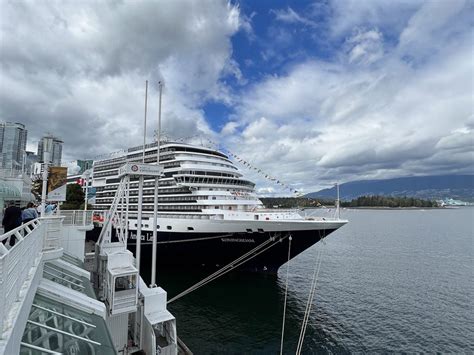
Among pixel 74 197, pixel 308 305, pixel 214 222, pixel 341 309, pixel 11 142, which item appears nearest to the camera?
pixel 341 309

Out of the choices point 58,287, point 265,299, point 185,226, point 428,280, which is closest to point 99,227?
point 185,226

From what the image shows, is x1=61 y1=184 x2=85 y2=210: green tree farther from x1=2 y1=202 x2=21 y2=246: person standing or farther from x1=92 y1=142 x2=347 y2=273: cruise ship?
x1=2 y1=202 x2=21 y2=246: person standing

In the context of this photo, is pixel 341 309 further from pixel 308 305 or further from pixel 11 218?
pixel 11 218

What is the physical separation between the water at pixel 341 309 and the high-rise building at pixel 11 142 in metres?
30.5

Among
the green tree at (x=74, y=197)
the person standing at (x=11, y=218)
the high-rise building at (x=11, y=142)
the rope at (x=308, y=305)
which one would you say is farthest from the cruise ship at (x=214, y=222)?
the green tree at (x=74, y=197)

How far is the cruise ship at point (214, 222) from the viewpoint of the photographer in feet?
72.8

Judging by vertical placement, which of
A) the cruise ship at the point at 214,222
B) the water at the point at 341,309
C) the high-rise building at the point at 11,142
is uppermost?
the high-rise building at the point at 11,142

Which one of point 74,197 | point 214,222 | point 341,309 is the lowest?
point 341,309

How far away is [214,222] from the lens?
2275cm

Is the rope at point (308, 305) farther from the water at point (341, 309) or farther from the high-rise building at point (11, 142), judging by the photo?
the high-rise building at point (11, 142)

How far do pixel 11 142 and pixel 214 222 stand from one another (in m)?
33.7

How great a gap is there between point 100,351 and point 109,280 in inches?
212

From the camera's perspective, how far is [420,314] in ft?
56.9

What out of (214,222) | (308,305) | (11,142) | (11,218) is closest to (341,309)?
(308,305)
